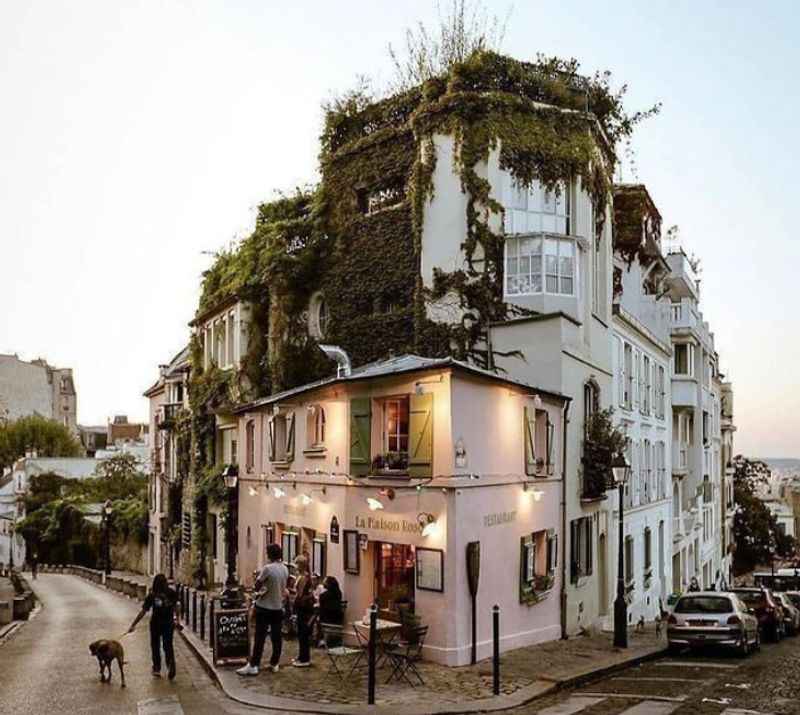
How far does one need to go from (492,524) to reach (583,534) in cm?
619

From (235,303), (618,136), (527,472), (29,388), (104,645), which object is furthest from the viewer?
(29,388)

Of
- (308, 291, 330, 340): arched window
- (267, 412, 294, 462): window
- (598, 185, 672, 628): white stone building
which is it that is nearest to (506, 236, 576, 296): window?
(598, 185, 672, 628): white stone building

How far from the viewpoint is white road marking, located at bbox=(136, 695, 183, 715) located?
1236 cm

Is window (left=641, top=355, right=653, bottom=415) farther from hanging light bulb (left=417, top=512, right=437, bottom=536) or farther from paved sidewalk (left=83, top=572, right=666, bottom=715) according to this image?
hanging light bulb (left=417, top=512, right=437, bottom=536)

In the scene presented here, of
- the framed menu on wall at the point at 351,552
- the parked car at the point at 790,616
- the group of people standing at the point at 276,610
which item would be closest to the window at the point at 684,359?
the parked car at the point at 790,616

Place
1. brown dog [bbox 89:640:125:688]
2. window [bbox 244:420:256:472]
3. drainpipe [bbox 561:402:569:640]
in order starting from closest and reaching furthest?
brown dog [bbox 89:640:125:688] < drainpipe [bbox 561:402:569:640] < window [bbox 244:420:256:472]

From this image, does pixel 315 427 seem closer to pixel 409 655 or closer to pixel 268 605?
pixel 409 655

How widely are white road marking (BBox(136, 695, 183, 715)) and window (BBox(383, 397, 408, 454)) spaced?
626 cm

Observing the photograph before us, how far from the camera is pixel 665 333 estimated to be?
3934 centimetres

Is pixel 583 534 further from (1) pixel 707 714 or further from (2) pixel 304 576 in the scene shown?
(1) pixel 707 714

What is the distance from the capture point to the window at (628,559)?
29953 millimetres

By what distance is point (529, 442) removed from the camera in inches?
778

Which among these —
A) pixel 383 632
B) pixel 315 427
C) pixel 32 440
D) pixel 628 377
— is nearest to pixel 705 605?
pixel 383 632

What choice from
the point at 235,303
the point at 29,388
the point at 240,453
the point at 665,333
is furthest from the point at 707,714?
the point at 29,388
